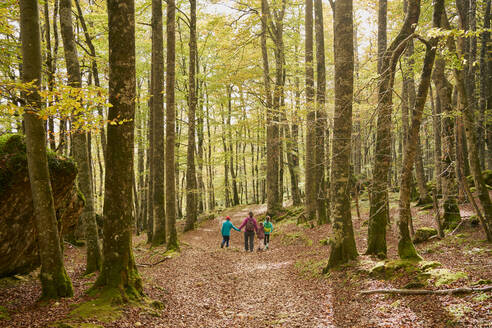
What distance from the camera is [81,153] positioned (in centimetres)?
832

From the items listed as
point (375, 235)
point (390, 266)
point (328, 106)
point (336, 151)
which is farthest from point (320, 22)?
point (390, 266)

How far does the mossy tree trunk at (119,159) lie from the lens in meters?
5.78

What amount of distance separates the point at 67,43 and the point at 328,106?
371 inches

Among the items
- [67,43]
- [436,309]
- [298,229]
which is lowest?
[298,229]

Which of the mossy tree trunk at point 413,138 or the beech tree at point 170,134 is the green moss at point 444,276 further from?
the beech tree at point 170,134

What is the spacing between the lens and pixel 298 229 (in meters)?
14.9

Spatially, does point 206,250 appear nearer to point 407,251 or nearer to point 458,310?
point 407,251

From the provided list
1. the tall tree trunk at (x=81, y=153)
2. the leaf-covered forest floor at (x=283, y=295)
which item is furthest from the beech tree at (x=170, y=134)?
the tall tree trunk at (x=81, y=153)

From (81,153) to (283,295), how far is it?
659cm

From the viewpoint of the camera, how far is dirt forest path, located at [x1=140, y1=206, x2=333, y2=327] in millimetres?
5947

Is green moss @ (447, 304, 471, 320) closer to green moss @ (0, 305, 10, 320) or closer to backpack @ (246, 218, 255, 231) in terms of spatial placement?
green moss @ (0, 305, 10, 320)

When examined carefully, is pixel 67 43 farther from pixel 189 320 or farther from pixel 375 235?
pixel 375 235

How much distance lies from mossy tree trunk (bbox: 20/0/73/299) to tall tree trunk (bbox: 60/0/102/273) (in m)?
2.98

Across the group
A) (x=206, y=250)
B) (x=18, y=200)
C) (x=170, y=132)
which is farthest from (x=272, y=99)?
(x=18, y=200)
